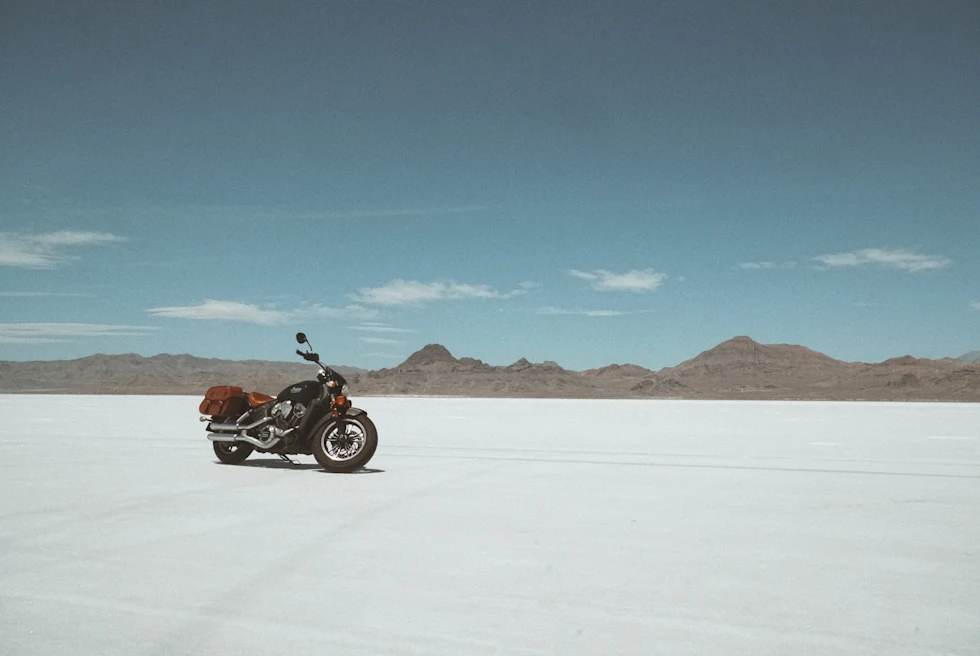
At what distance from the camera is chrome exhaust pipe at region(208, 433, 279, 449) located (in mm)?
11852

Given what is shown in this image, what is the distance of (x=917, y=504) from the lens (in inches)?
340

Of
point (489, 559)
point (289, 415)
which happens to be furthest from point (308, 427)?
point (489, 559)

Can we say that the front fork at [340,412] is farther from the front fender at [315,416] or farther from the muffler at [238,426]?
the muffler at [238,426]

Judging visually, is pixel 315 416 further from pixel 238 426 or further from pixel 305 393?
pixel 238 426

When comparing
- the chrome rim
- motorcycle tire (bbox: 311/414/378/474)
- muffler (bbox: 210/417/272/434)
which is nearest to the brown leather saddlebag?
muffler (bbox: 210/417/272/434)

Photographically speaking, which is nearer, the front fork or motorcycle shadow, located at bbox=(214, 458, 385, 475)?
the front fork

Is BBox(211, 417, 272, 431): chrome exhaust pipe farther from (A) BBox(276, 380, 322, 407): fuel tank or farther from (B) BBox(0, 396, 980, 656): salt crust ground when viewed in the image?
(B) BBox(0, 396, 980, 656): salt crust ground

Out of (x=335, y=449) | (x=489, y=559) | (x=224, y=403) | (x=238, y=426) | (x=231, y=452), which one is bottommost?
(x=489, y=559)

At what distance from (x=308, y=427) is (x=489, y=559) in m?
6.27

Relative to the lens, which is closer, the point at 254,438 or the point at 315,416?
the point at 315,416

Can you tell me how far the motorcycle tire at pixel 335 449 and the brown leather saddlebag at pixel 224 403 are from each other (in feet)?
6.44

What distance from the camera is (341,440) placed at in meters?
11.5

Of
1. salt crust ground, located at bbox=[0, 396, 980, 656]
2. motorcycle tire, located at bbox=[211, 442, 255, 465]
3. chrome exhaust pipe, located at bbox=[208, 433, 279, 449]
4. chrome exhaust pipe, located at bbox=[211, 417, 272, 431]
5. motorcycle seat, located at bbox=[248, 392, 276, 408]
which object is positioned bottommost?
salt crust ground, located at bbox=[0, 396, 980, 656]

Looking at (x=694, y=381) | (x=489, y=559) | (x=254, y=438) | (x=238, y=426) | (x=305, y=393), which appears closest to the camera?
(x=489, y=559)
